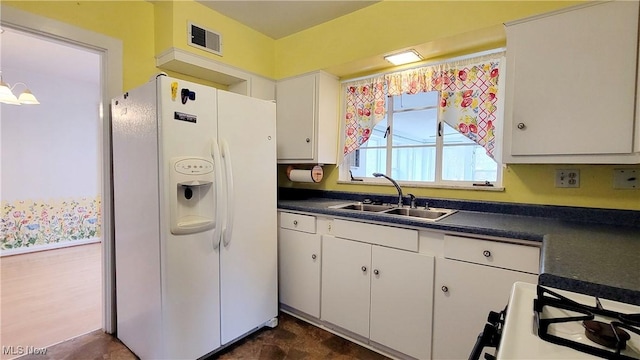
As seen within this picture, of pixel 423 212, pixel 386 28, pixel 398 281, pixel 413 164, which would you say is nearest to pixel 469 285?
pixel 398 281

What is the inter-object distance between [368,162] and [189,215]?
158 cm

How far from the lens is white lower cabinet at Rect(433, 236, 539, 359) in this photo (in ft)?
4.70

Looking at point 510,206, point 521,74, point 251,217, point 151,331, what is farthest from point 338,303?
point 521,74

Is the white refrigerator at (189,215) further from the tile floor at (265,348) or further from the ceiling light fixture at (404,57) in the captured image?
the ceiling light fixture at (404,57)

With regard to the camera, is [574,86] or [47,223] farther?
[47,223]

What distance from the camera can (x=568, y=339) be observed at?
0.64 metres

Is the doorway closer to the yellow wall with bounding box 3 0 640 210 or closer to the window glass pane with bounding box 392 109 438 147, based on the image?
the yellow wall with bounding box 3 0 640 210

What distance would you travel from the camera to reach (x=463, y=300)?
1562 mm

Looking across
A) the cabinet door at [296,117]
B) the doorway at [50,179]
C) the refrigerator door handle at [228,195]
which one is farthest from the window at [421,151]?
the doorway at [50,179]

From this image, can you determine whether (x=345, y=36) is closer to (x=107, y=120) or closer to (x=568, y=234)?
(x=107, y=120)

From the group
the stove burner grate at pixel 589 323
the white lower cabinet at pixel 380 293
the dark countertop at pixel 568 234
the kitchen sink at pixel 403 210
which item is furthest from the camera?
the kitchen sink at pixel 403 210

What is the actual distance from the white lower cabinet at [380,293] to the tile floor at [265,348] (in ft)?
0.38

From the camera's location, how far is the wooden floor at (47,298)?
208 cm

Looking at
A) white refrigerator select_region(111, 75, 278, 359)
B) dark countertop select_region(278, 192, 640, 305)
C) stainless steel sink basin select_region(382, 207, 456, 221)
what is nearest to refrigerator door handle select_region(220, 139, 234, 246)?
white refrigerator select_region(111, 75, 278, 359)
